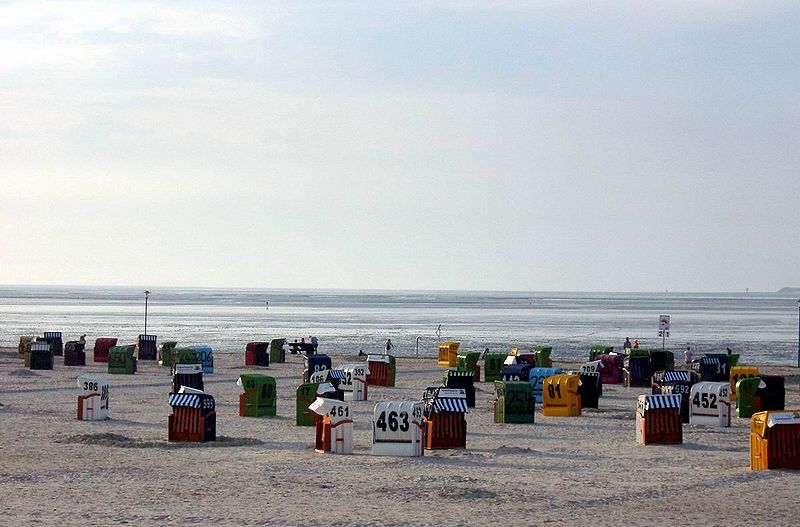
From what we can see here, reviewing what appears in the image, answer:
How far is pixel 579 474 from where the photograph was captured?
699 inches

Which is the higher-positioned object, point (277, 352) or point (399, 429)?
point (277, 352)

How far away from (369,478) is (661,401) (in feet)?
22.9

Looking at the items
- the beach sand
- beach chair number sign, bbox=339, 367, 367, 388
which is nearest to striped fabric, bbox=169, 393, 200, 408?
the beach sand

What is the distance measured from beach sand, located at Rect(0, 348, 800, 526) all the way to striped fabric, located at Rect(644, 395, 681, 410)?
0.78 metres

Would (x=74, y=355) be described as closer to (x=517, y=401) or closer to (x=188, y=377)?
(x=188, y=377)

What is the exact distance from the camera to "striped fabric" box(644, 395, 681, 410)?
2156 centimetres

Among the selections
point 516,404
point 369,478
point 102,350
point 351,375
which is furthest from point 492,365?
point 369,478

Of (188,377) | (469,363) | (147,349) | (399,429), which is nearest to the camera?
(399,429)

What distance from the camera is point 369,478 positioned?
56.0 feet

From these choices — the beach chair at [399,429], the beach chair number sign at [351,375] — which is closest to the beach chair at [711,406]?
the beach chair at [399,429]

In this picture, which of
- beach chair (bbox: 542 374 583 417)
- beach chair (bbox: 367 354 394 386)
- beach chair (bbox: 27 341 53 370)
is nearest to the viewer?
beach chair (bbox: 542 374 583 417)

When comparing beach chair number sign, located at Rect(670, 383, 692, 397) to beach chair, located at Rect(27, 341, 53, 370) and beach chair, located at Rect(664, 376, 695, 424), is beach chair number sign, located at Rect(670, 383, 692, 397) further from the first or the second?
beach chair, located at Rect(27, 341, 53, 370)

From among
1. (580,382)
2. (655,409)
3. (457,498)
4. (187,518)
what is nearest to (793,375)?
(580,382)

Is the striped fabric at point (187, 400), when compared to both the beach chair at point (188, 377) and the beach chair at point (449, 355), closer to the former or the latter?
the beach chair at point (188, 377)
